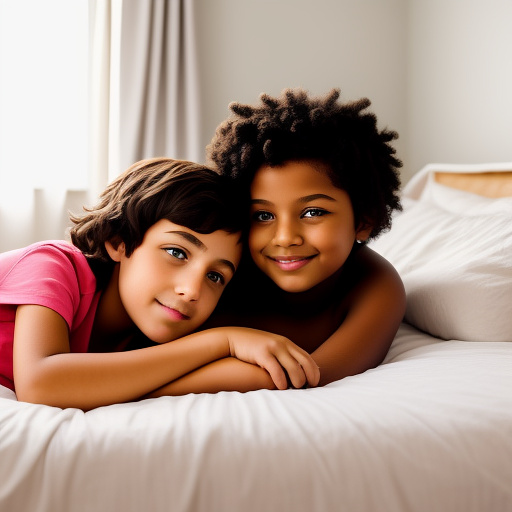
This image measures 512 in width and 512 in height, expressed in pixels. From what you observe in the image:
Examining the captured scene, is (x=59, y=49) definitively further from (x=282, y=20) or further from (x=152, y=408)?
(x=152, y=408)

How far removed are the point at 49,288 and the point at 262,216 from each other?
17.6 inches

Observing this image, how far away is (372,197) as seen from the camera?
1297mm

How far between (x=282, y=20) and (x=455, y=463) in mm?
2851

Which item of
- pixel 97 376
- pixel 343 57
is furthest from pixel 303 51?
pixel 97 376

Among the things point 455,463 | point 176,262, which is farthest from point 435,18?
point 455,463

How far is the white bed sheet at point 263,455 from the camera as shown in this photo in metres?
0.69

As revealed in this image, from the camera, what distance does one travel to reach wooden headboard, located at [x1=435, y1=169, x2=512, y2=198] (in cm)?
211

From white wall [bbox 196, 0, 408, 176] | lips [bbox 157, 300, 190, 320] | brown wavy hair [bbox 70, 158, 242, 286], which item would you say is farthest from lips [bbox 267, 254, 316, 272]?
white wall [bbox 196, 0, 408, 176]

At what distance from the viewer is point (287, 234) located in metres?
1.18

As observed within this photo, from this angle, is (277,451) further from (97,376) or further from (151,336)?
(151,336)

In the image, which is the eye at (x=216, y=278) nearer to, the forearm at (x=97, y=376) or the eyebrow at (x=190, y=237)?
the eyebrow at (x=190, y=237)

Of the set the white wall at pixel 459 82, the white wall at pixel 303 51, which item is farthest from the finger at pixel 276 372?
the white wall at pixel 303 51

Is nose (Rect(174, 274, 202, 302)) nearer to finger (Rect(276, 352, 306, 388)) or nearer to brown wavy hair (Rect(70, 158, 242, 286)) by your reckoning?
brown wavy hair (Rect(70, 158, 242, 286))

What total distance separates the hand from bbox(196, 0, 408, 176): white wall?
2.31 meters
